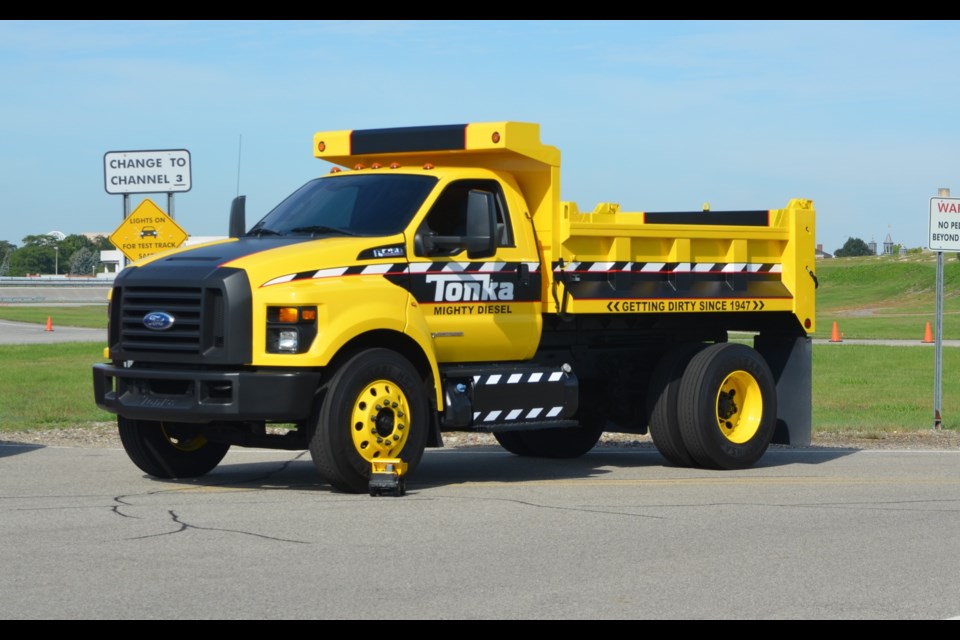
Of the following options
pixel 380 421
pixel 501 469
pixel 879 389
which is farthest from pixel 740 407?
pixel 879 389

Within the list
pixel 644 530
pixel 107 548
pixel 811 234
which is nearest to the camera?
pixel 107 548

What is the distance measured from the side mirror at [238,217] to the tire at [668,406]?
3840mm

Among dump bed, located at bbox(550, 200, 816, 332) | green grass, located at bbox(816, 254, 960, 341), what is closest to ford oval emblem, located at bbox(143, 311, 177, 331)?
dump bed, located at bbox(550, 200, 816, 332)

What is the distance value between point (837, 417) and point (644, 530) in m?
9.93

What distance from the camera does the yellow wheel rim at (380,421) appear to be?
10805 millimetres

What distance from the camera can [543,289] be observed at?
12.4 meters

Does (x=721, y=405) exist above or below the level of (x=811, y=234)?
below

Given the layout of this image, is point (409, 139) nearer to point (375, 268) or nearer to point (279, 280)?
point (375, 268)

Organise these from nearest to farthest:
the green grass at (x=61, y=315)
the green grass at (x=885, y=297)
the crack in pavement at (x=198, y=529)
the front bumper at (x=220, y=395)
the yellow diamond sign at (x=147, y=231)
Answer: the crack in pavement at (x=198, y=529)
the front bumper at (x=220, y=395)
the yellow diamond sign at (x=147, y=231)
the green grass at (x=885, y=297)
the green grass at (x=61, y=315)

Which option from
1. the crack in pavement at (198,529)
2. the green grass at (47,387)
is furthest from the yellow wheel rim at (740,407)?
the green grass at (47,387)

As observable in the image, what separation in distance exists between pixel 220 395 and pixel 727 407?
4.91 m

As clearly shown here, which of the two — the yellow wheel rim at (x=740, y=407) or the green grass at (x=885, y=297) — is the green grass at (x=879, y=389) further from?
the green grass at (x=885, y=297)
